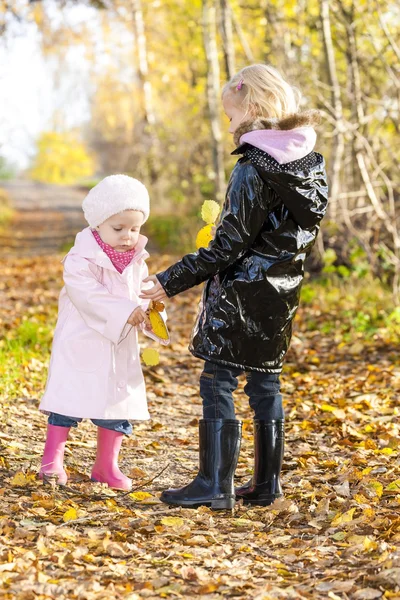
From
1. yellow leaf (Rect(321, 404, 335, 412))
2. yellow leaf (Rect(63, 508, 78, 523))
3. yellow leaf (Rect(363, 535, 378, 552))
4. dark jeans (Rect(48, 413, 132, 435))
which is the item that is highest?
yellow leaf (Rect(321, 404, 335, 412))

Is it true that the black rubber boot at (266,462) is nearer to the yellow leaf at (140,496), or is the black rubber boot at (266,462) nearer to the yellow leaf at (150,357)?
the yellow leaf at (140,496)

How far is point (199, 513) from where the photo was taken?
363cm

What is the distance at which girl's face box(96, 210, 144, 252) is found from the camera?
381cm

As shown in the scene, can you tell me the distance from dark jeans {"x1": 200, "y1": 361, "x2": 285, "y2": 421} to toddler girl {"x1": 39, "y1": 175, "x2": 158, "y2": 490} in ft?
1.32

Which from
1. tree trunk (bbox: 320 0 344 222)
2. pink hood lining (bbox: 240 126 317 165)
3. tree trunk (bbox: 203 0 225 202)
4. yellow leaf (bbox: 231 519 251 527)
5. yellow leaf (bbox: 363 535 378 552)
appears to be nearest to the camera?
yellow leaf (bbox: 363 535 378 552)

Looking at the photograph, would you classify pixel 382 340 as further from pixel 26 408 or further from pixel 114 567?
pixel 114 567

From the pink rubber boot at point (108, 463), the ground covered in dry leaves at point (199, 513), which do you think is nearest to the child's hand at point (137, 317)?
the pink rubber boot at point (108, 463)

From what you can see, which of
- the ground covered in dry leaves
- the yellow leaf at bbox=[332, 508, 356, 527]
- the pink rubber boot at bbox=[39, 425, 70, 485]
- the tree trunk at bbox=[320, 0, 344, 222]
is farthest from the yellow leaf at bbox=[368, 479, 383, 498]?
the tree trunk at bbox=[320, 0, 344, 222]

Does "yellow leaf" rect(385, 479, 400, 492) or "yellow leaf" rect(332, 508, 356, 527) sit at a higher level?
"yellow leaf" rect(385, 479, 400, 492)

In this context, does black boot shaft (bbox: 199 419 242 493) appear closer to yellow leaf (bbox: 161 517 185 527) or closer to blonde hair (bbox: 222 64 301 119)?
yellow leaf (bbox: 161 517 185 527)

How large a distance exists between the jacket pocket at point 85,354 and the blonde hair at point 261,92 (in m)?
1.33

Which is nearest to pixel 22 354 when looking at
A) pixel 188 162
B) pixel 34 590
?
pixel 34 590

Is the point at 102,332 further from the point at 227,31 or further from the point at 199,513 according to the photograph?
the point at 227,31

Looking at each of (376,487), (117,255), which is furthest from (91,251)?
(376,487)
